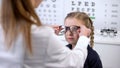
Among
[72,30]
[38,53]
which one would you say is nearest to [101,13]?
[72,30]

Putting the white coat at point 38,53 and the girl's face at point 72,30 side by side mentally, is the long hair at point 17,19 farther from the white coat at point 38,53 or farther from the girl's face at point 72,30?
the girl's face at point 72,30

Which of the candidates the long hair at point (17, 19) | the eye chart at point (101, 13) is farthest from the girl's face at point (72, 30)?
the eye chart at point (101, 13)

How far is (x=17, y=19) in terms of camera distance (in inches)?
31.6

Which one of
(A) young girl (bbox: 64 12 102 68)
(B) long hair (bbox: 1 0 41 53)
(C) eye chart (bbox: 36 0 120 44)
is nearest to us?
(B) long hair (bbox: 1 0 41 53)

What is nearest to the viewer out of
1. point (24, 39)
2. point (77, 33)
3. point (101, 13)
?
point (24, 39)

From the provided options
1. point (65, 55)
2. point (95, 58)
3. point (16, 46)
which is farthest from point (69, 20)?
point (16, 46)

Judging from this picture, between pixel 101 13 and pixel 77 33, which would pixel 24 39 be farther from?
pixel 101 13

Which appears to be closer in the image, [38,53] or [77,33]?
[38,53]

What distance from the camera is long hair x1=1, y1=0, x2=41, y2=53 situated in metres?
0.78

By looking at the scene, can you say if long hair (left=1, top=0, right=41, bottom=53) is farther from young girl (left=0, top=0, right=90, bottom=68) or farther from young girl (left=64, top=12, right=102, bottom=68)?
young girl (left=64, top=12, right=102, bottom=68)

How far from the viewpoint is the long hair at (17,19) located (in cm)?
78

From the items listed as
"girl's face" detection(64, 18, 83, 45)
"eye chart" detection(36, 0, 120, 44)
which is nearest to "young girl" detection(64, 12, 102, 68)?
"girl's face" detection(64, 18, 83, 45)

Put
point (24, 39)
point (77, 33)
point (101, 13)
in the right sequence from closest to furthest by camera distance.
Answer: point (24, 39) < point (77, 33) < point (101, 13)

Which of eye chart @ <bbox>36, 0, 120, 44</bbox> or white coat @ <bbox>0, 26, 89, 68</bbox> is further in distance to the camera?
eye chart @ <bbox>36, 0, 120, 44</bbox>
